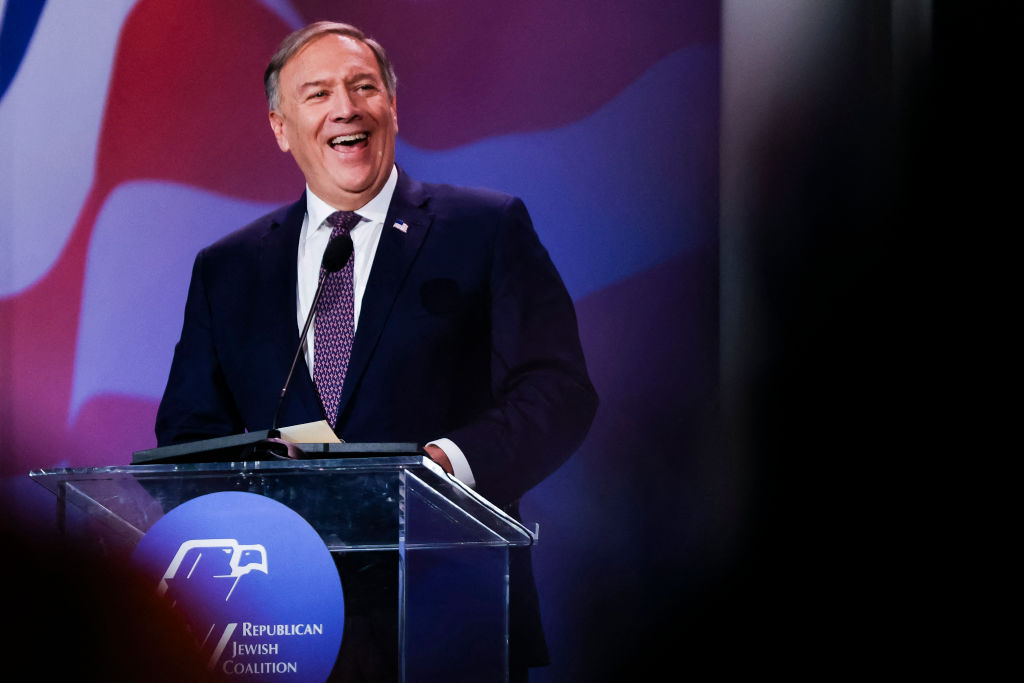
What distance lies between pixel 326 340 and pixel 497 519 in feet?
4.32

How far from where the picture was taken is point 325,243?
3033mm

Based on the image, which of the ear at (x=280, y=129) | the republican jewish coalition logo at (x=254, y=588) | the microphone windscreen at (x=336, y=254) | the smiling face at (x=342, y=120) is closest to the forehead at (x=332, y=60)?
the smiling face at (x=342, y=120)

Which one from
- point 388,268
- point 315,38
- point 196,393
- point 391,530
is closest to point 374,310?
point 388,268

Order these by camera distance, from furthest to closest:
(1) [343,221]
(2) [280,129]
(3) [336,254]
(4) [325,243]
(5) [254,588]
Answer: (2) [280,129]
(4) [325,243]
(1) [343,221]
(3) [336,254]
(5) [254,588]

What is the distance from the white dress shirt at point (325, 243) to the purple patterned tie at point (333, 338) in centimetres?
2

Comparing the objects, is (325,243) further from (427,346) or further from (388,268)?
(427,346)

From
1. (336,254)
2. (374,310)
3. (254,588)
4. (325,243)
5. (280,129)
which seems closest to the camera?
(254,588)

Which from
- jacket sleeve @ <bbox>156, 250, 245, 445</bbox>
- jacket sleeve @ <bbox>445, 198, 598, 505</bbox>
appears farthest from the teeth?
jacket sleeve @ <bbox>156, 250, 245, 445</bbox>

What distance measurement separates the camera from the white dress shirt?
2.90m

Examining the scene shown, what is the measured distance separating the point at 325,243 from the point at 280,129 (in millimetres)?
445

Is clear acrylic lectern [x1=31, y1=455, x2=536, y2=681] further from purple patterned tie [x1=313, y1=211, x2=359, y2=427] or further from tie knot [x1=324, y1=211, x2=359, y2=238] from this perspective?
tie knot [x1=324, y1=211, x2=359, y2=238]

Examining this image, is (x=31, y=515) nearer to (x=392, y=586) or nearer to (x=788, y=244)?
(x=392, y=586)

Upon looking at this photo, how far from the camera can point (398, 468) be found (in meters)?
1.53

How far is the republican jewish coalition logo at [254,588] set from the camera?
148 centimetres
